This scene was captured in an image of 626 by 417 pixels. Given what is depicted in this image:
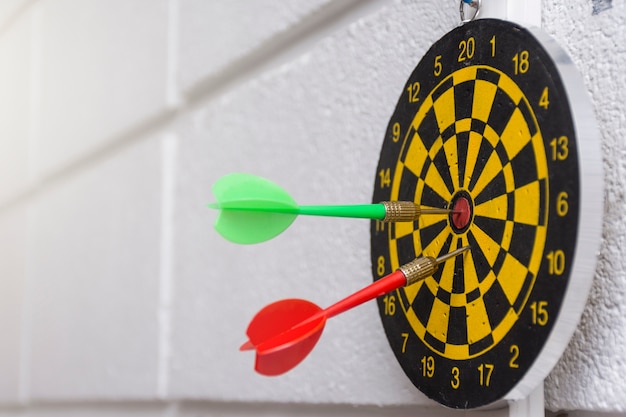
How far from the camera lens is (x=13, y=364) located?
1.45 meters

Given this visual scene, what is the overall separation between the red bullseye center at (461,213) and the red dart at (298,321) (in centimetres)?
2

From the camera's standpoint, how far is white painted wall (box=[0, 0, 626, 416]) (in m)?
0.49

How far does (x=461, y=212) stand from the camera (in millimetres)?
467

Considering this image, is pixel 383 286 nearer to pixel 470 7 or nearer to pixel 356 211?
pixel 356 211

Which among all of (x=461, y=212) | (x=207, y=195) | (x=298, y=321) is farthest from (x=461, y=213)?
(x=207, y=195)

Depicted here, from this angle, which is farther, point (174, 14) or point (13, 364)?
point (13, 364)

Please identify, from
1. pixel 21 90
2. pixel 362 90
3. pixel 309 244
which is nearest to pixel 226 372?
pixel 309 244

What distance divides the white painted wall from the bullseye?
0.24 ft

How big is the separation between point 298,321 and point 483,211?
4.7 inches

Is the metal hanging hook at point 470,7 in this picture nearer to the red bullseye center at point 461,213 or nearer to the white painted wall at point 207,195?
the white painted wall at point 207,195

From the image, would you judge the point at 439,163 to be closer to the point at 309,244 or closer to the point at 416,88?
the point at 416,88

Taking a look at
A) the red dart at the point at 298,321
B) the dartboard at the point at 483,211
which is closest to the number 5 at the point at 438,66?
the dartboard at the point at 483,211

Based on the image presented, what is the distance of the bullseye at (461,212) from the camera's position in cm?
46

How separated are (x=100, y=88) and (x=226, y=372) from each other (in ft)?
1.88
